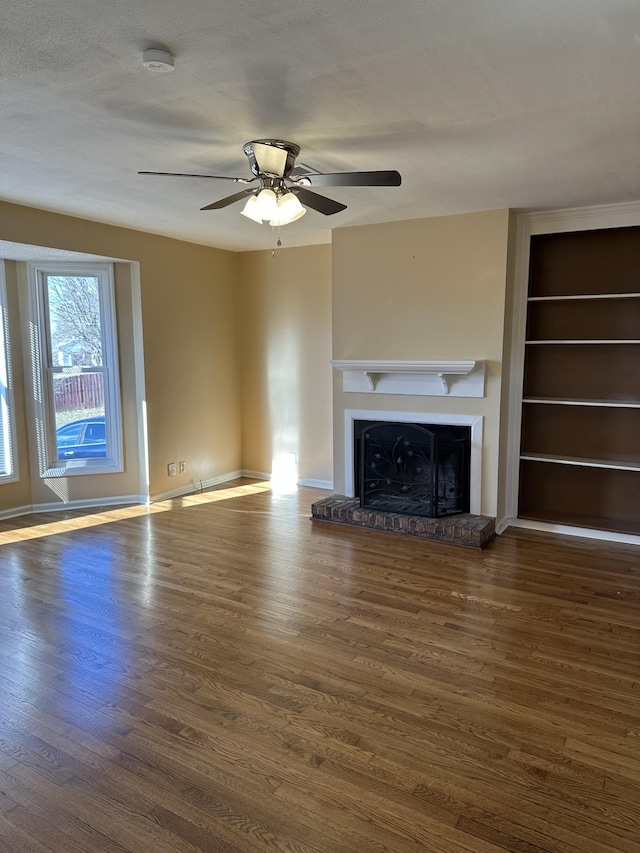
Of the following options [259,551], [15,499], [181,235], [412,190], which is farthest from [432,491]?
[15,499]

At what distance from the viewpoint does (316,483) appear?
6027 millimetres

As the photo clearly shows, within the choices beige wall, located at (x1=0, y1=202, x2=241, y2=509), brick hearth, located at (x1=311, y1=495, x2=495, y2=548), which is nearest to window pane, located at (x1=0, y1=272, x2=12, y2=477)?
beige wall, located at (x1=0, y1=202, x2=241, y2=509)

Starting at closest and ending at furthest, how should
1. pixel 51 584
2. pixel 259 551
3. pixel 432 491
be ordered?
pixel 51 584 < pixel 259 551 < pixel 432 491

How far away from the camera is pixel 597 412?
14.9ft

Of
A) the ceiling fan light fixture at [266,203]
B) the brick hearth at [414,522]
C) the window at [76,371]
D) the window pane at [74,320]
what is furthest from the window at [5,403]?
the ceiling fan light fixture at [266,203]

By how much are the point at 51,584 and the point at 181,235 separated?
3.28 meters

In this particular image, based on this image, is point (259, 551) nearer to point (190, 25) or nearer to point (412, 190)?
point (412, 190)

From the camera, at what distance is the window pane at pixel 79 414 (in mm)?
5137

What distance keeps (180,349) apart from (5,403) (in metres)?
1.62

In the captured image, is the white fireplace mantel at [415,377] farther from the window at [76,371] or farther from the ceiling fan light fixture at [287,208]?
the window at [76,371]

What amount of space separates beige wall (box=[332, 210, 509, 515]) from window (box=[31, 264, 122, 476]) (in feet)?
7.01

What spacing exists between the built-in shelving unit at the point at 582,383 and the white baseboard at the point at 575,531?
5 cm

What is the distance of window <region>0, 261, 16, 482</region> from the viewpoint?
188 inches

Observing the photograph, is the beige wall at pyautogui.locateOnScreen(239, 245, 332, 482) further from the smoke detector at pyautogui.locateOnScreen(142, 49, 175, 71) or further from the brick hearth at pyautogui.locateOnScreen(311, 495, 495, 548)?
the smoke detector at pyautogui.locateOnScreen(142, 49, 175, 71)
